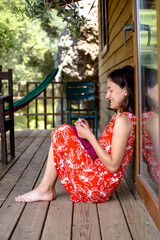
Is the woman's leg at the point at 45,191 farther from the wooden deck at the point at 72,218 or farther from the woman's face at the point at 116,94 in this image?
the woman's face at the point at 116,94

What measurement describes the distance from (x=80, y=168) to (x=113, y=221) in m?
0.38

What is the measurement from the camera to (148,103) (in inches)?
70.0

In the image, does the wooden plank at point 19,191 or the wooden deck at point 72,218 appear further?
the wooden plank at point 19,191

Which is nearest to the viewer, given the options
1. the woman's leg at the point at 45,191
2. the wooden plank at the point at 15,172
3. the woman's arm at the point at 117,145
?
the woman's arm at the point at 117,145

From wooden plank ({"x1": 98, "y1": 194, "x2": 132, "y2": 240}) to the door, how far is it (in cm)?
17

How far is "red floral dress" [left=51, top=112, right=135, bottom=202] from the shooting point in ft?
6.63

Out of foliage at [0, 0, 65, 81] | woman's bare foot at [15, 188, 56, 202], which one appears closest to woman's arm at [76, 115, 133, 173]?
woman's bare foot at [15, 188, 56, 202]

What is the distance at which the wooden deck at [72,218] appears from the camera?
163 centimetres

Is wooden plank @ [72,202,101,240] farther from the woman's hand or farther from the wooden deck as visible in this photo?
the woman's hand

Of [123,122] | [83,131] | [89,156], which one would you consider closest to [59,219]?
[89,156]

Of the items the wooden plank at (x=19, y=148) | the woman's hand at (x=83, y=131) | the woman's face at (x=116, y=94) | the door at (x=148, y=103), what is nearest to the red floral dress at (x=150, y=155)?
the door at (x=148, y=103)

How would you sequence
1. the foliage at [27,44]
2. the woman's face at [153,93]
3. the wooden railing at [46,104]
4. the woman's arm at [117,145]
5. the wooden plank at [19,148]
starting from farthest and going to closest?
the foliage at [27,44] → the wooden railing at [46,104] → the wooden plank at [19,148] → the woman's arm at [117,145] → the woman's face at [153,93]

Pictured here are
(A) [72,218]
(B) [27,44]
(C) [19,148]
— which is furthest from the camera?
(B) [27,44]

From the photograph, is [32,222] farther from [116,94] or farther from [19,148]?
[19,148]
